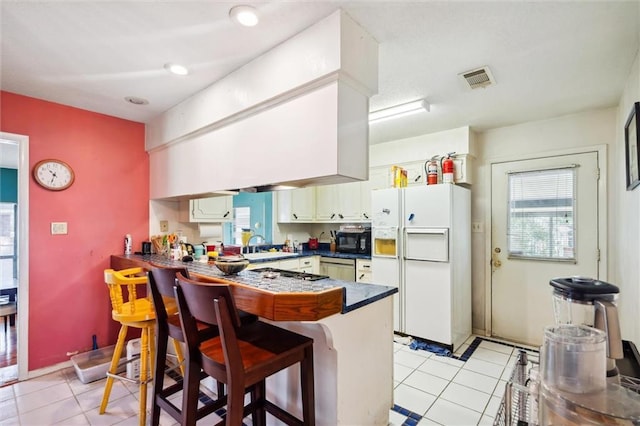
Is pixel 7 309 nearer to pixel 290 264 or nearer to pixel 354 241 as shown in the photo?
pixel 290 264

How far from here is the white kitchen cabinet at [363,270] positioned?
12.7 feet

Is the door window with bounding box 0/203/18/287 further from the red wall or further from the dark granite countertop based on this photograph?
the dark granite countertop

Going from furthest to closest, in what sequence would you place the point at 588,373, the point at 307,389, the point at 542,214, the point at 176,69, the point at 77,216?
the point at 542,214 < the point at 77,216 < the point at 176,69 < the point at 307,389 < the point at 588,373

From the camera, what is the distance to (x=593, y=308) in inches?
→ 42.4

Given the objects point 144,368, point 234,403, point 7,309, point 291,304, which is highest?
point 291,304

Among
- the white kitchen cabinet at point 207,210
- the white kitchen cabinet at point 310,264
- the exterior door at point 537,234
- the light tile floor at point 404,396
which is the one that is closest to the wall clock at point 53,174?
the white kitchen cabinet at point 207,210

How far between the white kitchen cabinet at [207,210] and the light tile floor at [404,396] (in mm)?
1656

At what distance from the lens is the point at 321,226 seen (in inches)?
197

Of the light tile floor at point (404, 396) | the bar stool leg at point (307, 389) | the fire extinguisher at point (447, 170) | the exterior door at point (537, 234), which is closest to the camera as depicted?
the bar stool leg at point (307, 389)

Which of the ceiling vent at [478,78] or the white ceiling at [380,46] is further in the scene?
the ceiling vent at [478,78]

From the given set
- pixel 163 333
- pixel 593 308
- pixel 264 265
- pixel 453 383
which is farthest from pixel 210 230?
pixel 593 308

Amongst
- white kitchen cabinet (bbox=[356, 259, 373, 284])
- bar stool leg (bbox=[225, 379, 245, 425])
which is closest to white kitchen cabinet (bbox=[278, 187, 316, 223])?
white kitchen cabinet (bbox=[356, 259, 373, 284])

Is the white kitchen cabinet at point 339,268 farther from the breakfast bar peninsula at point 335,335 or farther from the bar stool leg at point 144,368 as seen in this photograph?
the bar stool leg at point 144,368

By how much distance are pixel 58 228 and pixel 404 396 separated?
10.9 ft
